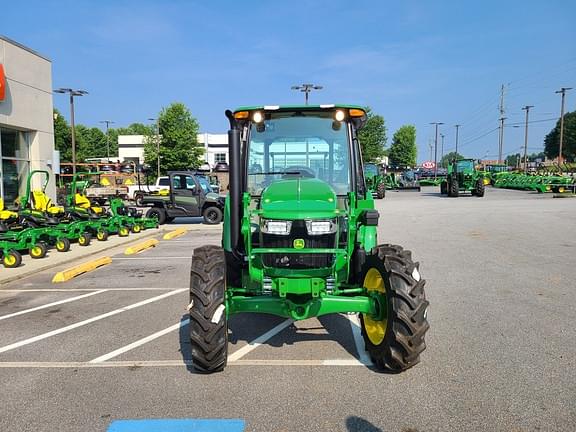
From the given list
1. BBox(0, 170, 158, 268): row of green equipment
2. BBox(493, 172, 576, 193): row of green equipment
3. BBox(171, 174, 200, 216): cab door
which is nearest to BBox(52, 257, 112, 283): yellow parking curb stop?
BBox(0, 170, 158, 268): row of green equipment

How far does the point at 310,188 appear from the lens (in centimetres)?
473

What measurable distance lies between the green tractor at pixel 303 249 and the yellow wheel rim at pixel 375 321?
1 cm

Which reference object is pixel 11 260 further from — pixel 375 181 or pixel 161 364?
pixel 375 181

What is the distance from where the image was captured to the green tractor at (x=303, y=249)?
165 inches

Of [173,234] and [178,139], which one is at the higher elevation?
[178,139]

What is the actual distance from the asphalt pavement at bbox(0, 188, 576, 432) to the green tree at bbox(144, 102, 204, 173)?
1675 inches

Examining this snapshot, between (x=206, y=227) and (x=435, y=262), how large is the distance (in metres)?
9.91

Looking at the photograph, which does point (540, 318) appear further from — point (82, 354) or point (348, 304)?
point (82, 354)

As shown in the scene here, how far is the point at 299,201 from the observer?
14.9ft

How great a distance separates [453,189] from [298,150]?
2899 cm

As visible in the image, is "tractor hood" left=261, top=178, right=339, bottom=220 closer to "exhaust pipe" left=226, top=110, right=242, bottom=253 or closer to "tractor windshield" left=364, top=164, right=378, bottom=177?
"exhaust pipe" left=226, top=110, right=242, bottom=253

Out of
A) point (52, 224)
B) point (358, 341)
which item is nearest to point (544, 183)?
point (52, 224)

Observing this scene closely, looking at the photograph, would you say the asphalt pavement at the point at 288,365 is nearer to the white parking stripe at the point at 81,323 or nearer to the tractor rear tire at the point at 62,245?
the white parking stripe at the point at 81,323

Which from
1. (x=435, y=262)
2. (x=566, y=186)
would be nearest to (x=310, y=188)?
(x=435, y=262)
